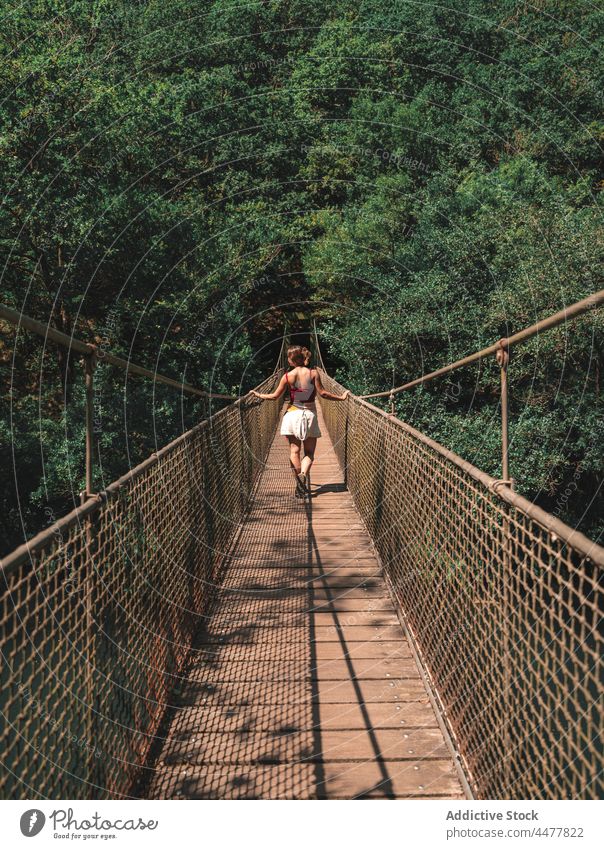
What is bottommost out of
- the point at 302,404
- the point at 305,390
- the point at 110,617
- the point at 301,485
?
the point at 301,485

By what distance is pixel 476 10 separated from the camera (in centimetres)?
2361

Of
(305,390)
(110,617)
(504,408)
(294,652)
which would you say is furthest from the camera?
(305,390)

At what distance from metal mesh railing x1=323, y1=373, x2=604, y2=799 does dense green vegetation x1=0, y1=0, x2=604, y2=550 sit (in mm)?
5561

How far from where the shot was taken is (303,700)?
8.44 feet

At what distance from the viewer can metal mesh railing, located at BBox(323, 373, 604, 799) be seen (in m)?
1.46

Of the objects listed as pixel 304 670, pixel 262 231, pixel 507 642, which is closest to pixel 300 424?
pixel 304 670

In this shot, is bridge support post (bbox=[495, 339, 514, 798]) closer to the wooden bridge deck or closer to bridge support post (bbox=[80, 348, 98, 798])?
the wooden bridge deck

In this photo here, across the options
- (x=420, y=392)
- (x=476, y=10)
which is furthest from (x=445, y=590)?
(x=476, y=10)

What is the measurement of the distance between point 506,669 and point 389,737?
65 centimetres

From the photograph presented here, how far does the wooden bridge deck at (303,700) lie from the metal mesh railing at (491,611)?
12cm

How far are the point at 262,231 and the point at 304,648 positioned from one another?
52.0 feet

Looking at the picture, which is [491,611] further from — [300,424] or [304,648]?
[300,424]

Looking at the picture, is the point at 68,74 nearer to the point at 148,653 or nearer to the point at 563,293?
the point at 563,293

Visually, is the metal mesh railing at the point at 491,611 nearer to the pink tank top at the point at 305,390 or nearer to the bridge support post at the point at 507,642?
the bridge support post at the point at 507,642
